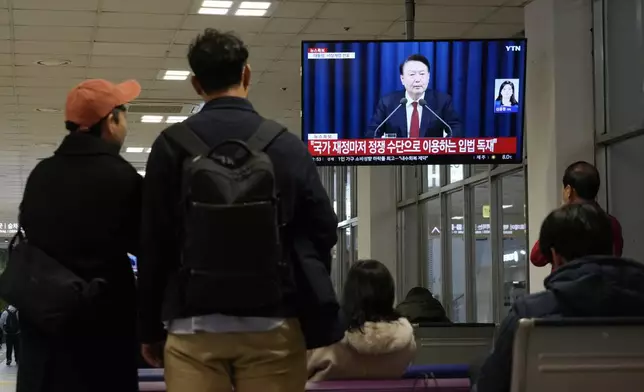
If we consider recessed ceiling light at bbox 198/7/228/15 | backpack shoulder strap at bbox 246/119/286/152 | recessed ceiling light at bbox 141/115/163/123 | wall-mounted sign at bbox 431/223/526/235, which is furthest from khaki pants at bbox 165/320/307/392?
recessed ceiling light at bbox 141/115/163/123

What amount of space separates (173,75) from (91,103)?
8.38 meters

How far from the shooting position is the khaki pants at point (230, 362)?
7.04ft

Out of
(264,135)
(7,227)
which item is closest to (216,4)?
(264,135)

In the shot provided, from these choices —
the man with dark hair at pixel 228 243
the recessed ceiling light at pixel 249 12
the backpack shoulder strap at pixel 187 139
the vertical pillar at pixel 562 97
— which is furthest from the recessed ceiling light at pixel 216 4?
the backpack shoulder strap at pixel 187 139

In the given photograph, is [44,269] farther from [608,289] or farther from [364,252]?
[364,252]

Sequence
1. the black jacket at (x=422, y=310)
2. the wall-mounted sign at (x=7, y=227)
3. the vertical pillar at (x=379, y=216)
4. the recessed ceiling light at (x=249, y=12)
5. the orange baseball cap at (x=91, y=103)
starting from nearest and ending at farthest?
the orange baseball cap at (x=91, y=103) < the black jacket at (x=422, y=310) < the recessed ceiling light at (x=249, y=12) < the vertical pillar at (x=379, y=216) < the wall-mounted sign at (x=7, y=227)

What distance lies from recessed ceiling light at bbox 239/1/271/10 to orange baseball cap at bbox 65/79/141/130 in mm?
5637

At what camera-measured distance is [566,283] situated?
8.09 ft

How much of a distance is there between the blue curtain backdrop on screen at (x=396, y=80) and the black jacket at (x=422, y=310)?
1568 millimetres

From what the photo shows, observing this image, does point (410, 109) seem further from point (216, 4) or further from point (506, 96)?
point (216, 4)

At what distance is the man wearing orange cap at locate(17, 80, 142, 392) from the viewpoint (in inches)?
95.2

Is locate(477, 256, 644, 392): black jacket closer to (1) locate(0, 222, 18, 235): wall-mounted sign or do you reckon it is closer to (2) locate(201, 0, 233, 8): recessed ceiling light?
(2) locate(201, 0, 233, 8): recessed ceiling light

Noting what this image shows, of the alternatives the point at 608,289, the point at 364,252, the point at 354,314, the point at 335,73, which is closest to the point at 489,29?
the point at 335,73

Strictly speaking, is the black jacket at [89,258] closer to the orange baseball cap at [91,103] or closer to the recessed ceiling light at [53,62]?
the orange baseball cap at [91,103]
